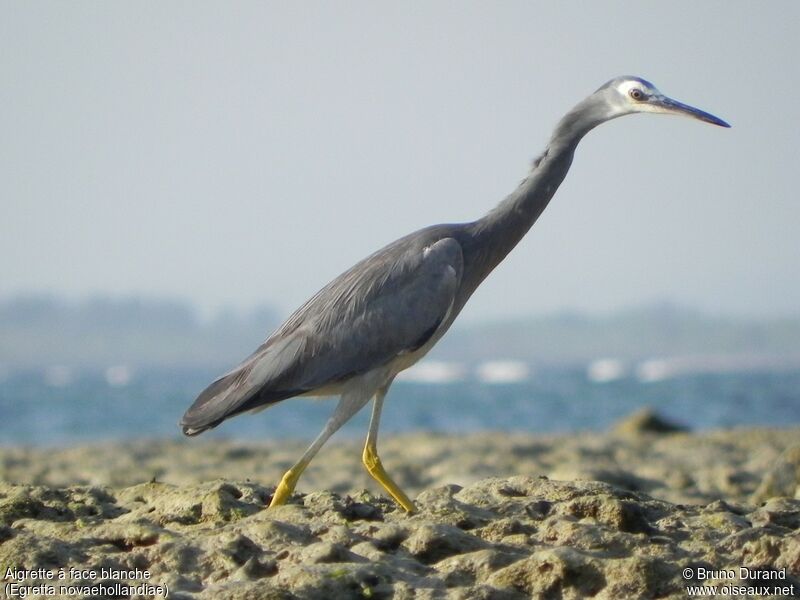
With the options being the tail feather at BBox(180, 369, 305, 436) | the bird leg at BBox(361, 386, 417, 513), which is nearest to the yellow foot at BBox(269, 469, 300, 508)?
the bird leg at BBox(361, 386, 417, 513)

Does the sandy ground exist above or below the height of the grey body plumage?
below

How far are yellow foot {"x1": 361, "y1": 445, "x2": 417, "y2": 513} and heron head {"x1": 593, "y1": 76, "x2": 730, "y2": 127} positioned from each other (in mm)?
2397

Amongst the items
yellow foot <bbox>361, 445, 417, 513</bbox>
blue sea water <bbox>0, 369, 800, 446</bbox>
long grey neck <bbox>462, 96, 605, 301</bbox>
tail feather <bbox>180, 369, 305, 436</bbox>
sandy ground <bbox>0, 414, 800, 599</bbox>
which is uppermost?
blue sea water <bbox>0, 369, 800, 446</bbox>

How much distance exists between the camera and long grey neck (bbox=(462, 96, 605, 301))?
733 centimetres

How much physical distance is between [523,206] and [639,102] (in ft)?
2.88

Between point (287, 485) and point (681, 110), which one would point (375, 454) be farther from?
point (681, 110)

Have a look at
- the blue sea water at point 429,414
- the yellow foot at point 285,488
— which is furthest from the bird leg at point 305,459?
the blue sea water at point 429,414

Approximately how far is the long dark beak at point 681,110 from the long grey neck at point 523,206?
1.17 feet

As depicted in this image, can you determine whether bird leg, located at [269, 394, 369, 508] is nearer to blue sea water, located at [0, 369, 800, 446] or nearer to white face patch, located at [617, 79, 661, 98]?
white face patch, located at [617, 79, 661, 98]

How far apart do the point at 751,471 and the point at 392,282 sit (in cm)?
700

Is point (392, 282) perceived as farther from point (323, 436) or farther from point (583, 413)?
point (583, 413)

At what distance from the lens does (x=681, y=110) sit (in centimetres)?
739

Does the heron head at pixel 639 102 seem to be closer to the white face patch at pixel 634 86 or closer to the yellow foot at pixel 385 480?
the white face patch at pixel 634 86

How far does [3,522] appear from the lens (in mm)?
6121
